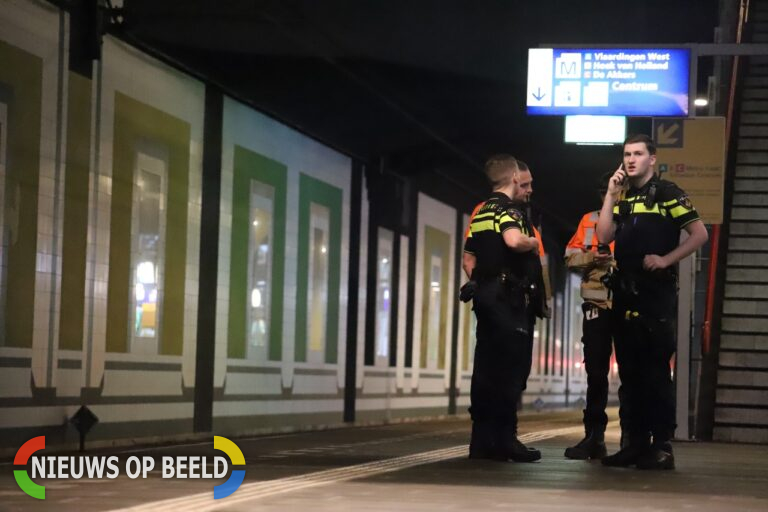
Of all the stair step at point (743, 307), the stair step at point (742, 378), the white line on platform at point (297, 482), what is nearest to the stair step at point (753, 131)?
the stair step at point (743, 307)

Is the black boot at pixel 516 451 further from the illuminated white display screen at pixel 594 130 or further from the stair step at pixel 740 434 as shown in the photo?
the illuminated white display screen at pixel 594 130

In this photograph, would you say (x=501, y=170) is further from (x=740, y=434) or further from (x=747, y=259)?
(x=747, y=259)

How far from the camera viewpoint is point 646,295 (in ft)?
26.9

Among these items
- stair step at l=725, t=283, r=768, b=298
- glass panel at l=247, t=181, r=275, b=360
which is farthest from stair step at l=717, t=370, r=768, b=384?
glass panel at l=247, t=181, r=275, b=360

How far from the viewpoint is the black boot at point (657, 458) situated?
26.4 ft

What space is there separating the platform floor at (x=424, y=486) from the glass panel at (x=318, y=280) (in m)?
9.14

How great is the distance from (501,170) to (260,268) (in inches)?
331

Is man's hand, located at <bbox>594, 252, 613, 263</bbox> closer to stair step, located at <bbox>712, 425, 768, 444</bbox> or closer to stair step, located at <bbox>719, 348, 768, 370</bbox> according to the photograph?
stair step, located at <bbox>712, 425, 768, 444</bbox>

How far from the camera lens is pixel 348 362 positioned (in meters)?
20.6

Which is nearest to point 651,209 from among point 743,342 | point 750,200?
point 743,342

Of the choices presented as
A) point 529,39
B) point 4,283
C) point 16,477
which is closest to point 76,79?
point 4,283

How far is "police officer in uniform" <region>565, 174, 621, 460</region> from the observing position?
9.14 m

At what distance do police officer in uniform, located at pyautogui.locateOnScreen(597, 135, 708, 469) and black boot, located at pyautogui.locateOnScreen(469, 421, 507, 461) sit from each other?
0.60 m

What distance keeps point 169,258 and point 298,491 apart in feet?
26.2
